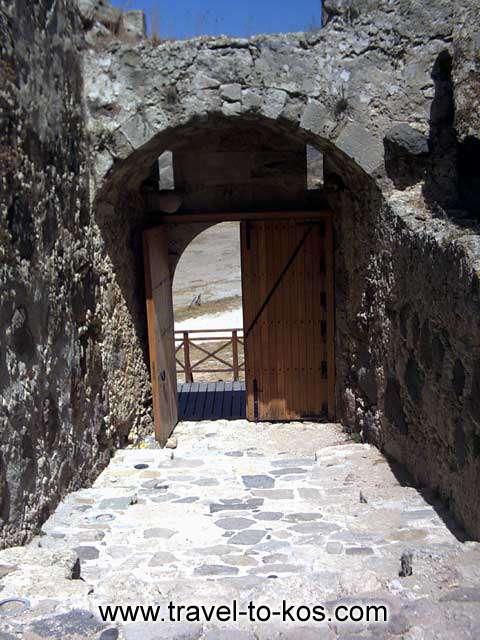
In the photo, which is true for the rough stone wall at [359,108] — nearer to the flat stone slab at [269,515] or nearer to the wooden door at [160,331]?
the flat stone slab at [269,515]

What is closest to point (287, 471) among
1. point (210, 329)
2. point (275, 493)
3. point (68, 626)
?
point (275, 493)

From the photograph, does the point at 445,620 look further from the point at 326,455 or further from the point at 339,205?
the point at 339,205

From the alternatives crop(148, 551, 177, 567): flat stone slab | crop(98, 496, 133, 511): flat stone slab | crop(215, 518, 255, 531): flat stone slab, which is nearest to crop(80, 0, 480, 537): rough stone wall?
crop(215, 518, 255, 531): flat stone slab

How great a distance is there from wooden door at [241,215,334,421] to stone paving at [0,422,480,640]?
48.9 inches

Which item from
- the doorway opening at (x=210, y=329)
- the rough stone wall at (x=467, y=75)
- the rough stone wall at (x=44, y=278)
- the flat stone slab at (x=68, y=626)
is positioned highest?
the rough stone wall at (x=467, y=75)

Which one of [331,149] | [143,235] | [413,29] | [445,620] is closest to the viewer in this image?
[445,620]

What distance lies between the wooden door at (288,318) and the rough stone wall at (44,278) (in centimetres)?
218

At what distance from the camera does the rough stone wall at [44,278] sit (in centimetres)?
352

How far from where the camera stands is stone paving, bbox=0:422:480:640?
2.46 meters

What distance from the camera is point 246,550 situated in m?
3.58

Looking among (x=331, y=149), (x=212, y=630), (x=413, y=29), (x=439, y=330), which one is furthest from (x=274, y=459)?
(x=413, y=29)

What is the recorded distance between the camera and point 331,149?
17.1 ft

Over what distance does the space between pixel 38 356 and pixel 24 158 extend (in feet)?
3.87

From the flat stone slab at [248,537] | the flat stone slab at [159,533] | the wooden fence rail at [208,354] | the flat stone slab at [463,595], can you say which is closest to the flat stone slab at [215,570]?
the flat stone slab at [248,537]
